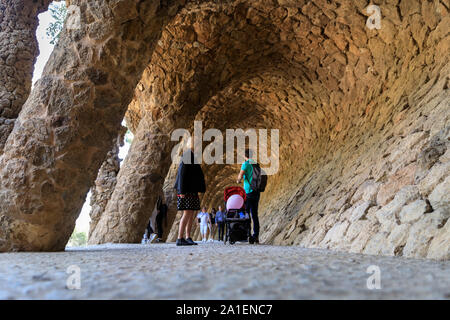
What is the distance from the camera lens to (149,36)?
12.1 feet

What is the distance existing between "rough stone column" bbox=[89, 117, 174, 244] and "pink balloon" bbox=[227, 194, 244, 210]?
1.56m

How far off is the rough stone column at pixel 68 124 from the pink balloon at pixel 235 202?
2.33 meters

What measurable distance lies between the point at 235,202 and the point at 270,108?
479 cm

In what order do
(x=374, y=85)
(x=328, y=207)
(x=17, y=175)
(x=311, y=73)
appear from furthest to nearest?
(x=311, y=73) < (x=374, y=85) < (x=328, y=207) < (x=17, y=175)

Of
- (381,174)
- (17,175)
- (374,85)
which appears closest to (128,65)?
(17,175)

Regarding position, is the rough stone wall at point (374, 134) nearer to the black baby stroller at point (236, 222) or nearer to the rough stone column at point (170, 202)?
the black baby stroller at point (236, 222)

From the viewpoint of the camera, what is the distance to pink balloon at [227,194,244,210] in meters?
5.21

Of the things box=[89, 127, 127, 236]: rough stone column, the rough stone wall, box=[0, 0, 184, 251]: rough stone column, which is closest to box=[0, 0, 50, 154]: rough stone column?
box=[0, 0, 184, 251]: rough stone column

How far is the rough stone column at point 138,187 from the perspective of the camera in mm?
5742

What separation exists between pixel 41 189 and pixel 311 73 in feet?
18.6

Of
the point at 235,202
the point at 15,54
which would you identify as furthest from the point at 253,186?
the point at 15,54

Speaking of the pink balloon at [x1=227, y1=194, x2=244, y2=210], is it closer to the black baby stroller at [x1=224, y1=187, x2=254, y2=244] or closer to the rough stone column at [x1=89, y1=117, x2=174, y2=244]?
the black baby stroller at [x1=224, y1=187, x2=254, y2=244]

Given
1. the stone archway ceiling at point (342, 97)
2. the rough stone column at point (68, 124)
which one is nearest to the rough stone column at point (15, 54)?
the rough stone column at point (68, 124)
